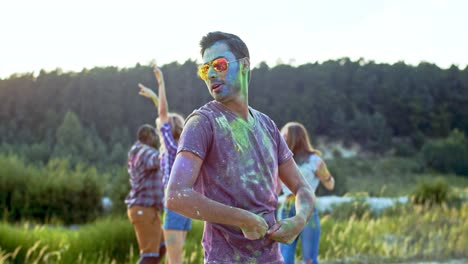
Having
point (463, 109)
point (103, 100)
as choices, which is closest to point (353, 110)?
point (463, 109)

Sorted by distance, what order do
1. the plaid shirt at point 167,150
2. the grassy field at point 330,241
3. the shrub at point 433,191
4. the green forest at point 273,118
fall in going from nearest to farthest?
the plaid shirt at point 167,150 < the grassy field at point 330,241 < the shrub at point 433,191 < the green forest at point 273,118

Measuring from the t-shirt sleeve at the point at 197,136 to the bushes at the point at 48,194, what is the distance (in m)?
15.0

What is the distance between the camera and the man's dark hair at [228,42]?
98.0 inches

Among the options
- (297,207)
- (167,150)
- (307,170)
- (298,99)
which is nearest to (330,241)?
(307,170)

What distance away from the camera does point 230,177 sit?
2330mm

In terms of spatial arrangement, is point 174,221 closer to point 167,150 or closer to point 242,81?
point 167,150

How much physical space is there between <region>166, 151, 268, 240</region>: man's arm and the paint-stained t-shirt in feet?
0.41

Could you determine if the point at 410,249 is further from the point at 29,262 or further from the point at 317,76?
the point at 317,76

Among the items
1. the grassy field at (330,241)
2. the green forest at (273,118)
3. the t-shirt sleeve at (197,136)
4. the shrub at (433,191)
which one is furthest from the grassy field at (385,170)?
the t-shirt sleeve at (197,136)

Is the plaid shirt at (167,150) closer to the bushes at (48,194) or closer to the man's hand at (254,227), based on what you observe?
the man's hand at (254,227)

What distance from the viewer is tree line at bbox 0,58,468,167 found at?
43406 mm

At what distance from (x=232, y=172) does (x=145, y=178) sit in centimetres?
438

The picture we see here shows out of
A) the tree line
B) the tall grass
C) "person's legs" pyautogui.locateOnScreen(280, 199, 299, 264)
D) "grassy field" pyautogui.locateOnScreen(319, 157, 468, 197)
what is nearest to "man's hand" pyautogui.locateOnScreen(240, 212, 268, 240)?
"person's legs" pyautogui.locateOnScreen(280, 199, 299, 264)

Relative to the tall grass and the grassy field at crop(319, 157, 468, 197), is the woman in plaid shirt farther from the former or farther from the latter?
the grassy field at crop(319, 157, 468, 197)
